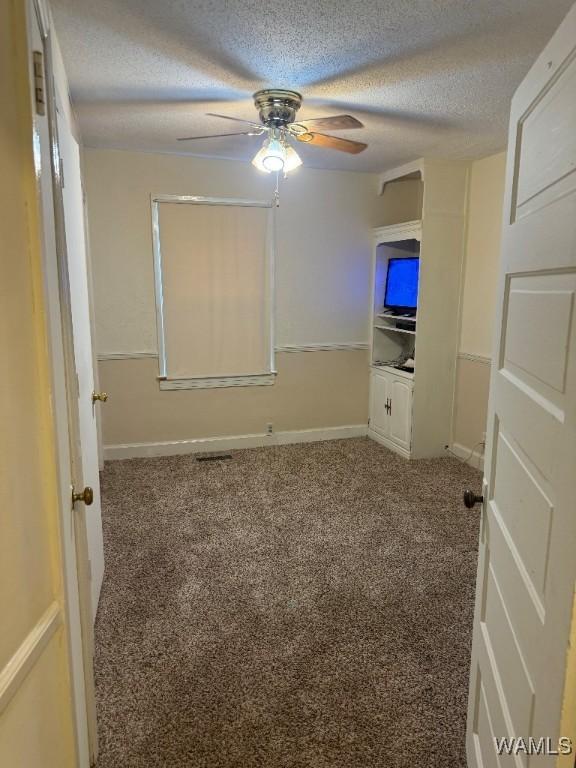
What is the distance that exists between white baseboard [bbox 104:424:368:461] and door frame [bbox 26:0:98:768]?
2883 millimetres

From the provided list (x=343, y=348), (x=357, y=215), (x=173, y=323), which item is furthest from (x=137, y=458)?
(x=357, y=215)

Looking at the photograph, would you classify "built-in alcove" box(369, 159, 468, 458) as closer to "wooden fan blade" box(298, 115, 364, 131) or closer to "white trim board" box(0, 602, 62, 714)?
"wooden fan blade" box(298, 115, 364, 131)

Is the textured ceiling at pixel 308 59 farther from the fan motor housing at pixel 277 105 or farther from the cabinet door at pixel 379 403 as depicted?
the cabinet door at pixel 379 403

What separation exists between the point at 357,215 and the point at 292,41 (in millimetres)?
2631

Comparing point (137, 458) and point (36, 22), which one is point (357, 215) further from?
point (36, 22)

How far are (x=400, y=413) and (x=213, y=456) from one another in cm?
173

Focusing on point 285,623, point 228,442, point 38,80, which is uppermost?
point 38,80

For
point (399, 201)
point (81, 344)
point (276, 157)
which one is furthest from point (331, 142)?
point (399, 201)

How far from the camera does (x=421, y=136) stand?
11.1 ft

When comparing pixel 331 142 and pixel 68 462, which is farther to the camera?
pixel 331 142

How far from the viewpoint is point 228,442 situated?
14.9 ft

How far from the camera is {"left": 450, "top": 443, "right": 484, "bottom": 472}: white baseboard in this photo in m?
4.10

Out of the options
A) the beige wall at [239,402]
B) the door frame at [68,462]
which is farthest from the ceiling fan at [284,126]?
the beige wall at [239,402]

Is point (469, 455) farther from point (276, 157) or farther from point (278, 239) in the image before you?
point (276, 157)
